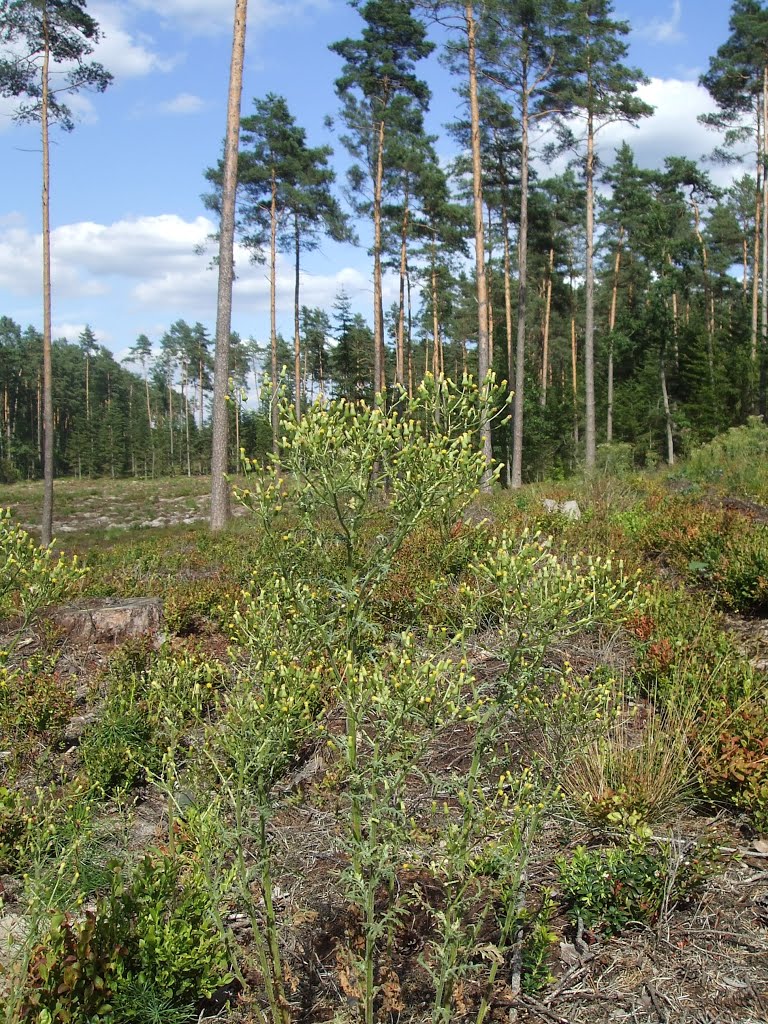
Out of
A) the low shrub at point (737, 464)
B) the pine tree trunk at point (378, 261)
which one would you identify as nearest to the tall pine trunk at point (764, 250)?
the low shrub at point (737, 464)

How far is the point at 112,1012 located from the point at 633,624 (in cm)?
394

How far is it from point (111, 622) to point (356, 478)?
513 centimetres

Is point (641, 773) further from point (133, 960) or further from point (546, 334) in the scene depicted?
point (546, 334)

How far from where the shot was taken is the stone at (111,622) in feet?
21.7

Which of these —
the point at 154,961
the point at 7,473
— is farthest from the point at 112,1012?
the point at 7,473

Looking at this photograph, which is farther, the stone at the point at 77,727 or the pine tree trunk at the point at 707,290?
the pine tree trunk at the point at 707,290

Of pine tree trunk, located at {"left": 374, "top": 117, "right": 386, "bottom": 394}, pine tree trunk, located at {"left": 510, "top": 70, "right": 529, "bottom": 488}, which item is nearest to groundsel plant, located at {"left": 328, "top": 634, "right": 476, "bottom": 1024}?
pine tree trunk, located at {"left": 510, "top": 70, "right": 529, "bottom": 488}

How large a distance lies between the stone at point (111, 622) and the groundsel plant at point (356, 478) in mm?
4462

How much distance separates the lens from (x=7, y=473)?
175 ft

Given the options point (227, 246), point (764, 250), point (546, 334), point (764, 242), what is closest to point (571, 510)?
point (227, 246)

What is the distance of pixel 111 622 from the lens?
22.0 feet

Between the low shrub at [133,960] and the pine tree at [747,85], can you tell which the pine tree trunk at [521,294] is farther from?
the low shrub at [133,960]

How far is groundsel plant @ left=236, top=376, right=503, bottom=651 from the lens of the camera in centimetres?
235

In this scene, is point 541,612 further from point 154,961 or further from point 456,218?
point 456,218
